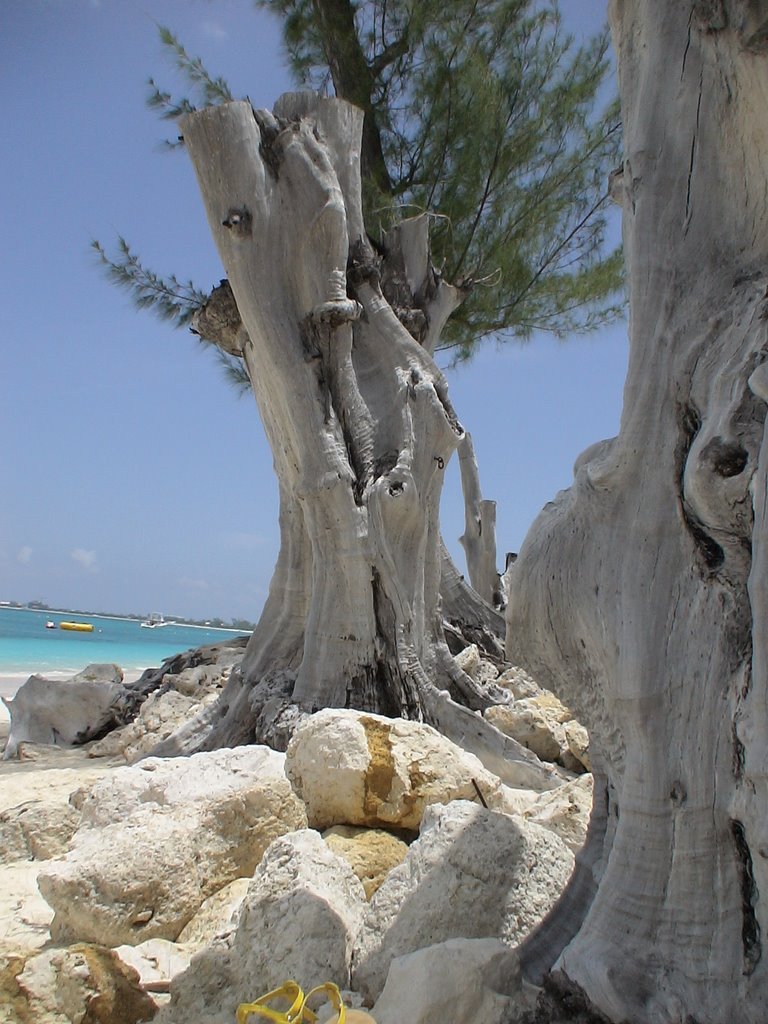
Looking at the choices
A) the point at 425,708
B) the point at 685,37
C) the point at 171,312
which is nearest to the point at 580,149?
the point at 171,312

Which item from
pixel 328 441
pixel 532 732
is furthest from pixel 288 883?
pixel 328 441

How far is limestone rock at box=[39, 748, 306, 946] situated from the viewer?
5.95ft

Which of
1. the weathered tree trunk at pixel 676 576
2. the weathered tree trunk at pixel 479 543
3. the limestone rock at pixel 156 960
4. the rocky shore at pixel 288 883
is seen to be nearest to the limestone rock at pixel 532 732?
the rocky shore at pixel 288 883

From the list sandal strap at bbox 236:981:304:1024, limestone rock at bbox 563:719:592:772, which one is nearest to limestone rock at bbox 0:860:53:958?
sandal strap at bbox 236:981:304:1024

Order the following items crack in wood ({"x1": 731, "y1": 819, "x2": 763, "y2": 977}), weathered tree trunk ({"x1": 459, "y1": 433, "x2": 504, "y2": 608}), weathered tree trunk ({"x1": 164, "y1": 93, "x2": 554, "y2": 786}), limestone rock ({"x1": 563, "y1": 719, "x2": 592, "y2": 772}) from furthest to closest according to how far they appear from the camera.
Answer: weathered tree trunk ({"x1": 459, "y1": 433, "x2": 504, "y2": 608}) < weathered tree trunk ({"x1": 164, "y1": 93, "x2": 554, "y2": 786}) < limestone rock ({"x1": 563, "y1": 719, "x2": 592, "y2": 772}) < crack in wood ({"x1": 731, "y1": 819, "x2": 763, "y2": 977})

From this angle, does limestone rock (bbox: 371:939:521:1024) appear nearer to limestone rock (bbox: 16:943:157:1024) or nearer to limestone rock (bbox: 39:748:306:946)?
limestone rock (bbox: 16:943:157:1024)

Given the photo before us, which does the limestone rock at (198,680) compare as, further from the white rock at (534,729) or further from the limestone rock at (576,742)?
the limestone rock at (576,742)

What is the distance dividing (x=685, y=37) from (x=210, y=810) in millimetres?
2107

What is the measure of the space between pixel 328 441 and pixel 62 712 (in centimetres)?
245

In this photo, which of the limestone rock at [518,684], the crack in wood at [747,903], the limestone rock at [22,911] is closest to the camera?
the crack in wood at [747,903]

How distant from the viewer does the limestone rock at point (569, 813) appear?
7.18ft

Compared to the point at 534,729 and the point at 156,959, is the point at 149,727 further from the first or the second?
the point at 156,959

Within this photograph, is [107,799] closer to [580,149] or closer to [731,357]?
[731,357]

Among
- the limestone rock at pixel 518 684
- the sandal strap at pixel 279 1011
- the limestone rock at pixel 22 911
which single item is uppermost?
the limestone rock at pixel 518 684
